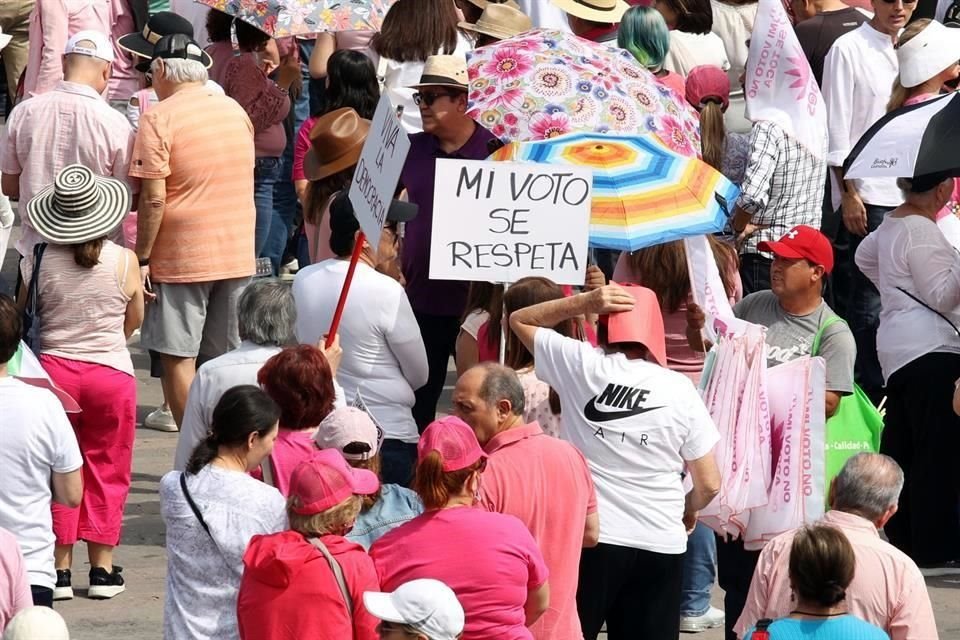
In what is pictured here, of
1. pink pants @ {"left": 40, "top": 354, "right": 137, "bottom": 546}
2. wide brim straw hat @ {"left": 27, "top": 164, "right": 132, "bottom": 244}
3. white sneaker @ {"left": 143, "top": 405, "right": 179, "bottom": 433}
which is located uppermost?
wide brim straw hat @ {"left": 27, "top": 164, "right": 132, "bottom": 244}

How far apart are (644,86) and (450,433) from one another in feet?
10.2

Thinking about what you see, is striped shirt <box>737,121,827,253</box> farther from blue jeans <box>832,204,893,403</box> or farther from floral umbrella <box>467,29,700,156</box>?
floral umbrella <box>467,29,700,156</box>

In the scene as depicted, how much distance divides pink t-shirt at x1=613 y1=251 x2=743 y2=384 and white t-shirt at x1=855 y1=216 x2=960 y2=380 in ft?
3.96

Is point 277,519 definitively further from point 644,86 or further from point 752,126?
point 752,126

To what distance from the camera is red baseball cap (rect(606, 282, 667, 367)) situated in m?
6.42

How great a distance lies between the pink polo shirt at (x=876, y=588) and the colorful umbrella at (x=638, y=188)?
5.33 feet

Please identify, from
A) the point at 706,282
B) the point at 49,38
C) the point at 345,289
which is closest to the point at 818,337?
the point at 706,282

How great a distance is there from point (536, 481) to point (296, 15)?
440 cm

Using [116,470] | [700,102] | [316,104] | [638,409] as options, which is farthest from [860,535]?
[316,104]

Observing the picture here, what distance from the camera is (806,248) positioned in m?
7.57

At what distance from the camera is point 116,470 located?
320 inches

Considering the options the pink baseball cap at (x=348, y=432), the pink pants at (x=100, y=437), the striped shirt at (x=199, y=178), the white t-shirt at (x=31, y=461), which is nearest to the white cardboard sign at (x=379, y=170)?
the pink baseball cap at (x=348, y=432)

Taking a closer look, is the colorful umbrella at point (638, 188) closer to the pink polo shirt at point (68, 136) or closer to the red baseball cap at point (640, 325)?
the red baseball cap at point (640, 325)

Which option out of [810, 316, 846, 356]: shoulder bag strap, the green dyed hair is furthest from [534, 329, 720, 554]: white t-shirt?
the green dyed hair
